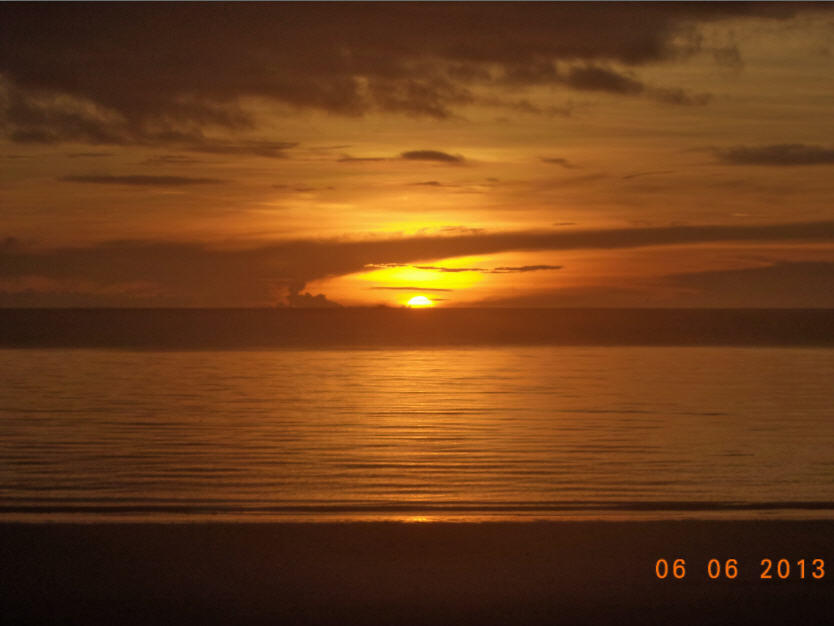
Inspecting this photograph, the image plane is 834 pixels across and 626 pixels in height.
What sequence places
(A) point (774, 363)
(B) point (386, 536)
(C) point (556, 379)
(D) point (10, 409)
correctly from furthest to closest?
(A) point (774, 363), (C) point (556, 379), (D) point (10, 409), (B) point (386, 536)

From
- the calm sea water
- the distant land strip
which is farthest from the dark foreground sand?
the distant land strip

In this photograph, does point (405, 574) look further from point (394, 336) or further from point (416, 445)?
point (394, 336)

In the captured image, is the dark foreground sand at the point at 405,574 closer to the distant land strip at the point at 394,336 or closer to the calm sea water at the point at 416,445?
the calm sea water at the point at 416,445

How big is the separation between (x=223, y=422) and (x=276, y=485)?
21.9ft

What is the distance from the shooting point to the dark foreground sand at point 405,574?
286 inches

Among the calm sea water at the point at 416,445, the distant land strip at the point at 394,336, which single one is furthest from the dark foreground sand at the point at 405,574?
the distant land strip at the point at 394,336

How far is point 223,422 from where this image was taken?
19906mm

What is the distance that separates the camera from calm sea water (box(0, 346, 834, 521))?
40.2ft

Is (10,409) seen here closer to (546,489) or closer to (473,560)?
(546,489)

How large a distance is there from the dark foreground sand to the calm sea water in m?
1.18

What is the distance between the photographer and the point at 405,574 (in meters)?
8.38

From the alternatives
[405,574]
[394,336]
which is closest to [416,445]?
[405,574]

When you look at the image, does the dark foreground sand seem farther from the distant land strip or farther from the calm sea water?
the distant land strip

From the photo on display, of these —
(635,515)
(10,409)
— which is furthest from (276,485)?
(10,409)
